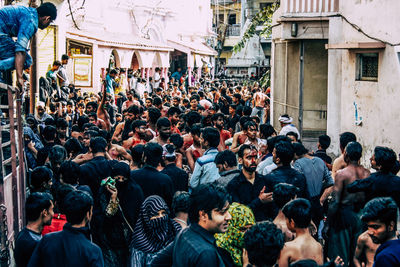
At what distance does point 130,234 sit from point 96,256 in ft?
6.13

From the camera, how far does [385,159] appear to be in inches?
244

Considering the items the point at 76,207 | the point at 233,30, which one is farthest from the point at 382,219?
the point at 233,30

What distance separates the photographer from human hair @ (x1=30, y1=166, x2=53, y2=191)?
6039mm

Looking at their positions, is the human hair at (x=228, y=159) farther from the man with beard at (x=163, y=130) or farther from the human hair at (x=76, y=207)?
the human hair at (x=76, y=207)

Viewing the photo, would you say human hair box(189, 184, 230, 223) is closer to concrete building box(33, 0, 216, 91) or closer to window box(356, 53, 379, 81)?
window box(356, 53, 379, 81)

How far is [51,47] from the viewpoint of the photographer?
18.5 m

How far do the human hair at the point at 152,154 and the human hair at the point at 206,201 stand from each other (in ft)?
8.38

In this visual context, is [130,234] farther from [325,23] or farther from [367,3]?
[325,23]

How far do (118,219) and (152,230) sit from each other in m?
0.74

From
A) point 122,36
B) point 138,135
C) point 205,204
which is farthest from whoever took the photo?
point 122,36

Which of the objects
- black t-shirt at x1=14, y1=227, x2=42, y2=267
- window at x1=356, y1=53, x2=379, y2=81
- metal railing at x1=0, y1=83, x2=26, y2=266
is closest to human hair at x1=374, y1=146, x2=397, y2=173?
black t-shirt at x1=14, y1=227, x2=42, y2=267

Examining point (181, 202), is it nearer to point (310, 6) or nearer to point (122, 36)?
point (310, 6)

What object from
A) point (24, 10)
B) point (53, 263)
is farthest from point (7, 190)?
point (24, 10)

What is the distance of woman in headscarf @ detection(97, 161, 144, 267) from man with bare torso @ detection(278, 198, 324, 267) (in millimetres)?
1922
